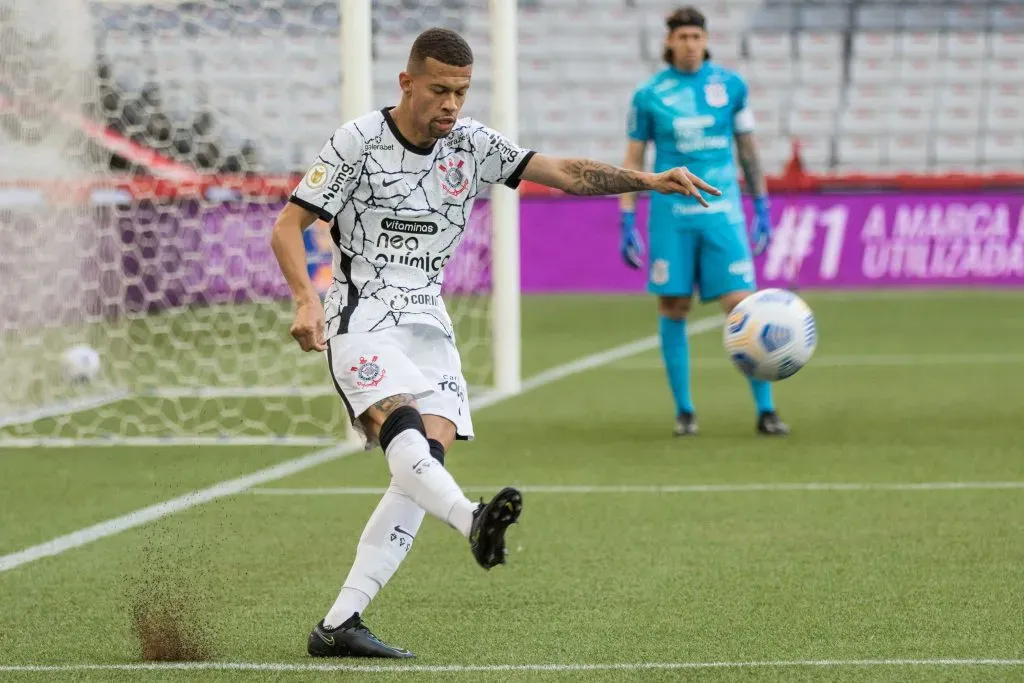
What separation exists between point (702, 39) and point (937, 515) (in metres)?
3.08

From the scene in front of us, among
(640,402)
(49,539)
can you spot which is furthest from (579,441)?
(49,539)

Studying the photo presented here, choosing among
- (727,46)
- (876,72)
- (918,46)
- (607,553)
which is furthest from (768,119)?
(607,553)

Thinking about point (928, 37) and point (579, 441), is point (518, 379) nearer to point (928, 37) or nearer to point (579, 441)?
point (579, 441)

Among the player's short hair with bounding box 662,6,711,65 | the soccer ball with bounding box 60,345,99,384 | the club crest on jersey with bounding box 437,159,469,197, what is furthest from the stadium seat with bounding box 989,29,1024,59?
the club crest on jersey with bounding box 437,159,469,197

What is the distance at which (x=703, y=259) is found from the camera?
8664 millimetres

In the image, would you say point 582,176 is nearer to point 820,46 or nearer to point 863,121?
point 863,121

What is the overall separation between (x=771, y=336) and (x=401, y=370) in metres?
3.14

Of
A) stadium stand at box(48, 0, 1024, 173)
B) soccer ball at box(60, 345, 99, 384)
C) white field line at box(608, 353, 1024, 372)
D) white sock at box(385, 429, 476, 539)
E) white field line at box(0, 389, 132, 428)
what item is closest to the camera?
white sock at box(385, 429, 476, 539)

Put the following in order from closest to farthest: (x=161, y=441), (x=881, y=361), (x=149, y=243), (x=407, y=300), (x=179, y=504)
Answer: (x=407, y=300)
(x=179, y=504)
(x=161, y=441)
(x=149, y=243)
(x=881, y=361)

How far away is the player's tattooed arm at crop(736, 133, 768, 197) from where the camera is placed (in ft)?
28.9

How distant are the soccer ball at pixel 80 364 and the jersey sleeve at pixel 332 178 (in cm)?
618

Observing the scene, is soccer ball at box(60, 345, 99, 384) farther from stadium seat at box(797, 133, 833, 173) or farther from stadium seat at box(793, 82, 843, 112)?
stadium seat at box(793, 82, 843, 112)

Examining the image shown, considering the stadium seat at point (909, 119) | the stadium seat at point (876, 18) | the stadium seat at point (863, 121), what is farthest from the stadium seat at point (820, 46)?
the stadium seat at point (909, 119)

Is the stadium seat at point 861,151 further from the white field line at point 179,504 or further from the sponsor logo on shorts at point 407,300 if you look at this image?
the sponsor logo on shorts at point 407,300
